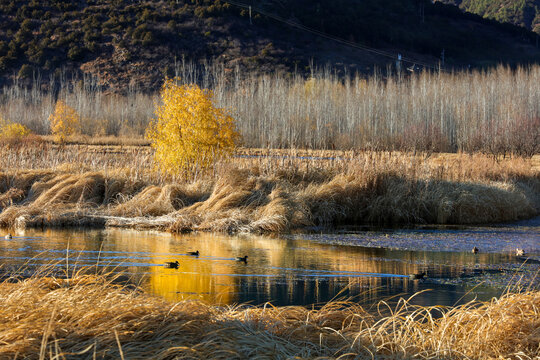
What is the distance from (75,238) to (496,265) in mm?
8456

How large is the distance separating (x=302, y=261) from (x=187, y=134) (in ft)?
30.9

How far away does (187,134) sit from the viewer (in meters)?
19.9

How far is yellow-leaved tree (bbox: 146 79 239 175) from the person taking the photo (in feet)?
64.4

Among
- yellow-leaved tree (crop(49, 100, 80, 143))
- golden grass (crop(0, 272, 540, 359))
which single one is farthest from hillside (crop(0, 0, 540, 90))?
golden grass (crop(0, 272, 540, 359))

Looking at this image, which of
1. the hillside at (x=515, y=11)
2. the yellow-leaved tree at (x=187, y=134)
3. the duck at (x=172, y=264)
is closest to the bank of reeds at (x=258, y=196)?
the yellow-leaved tree at (x=187, y=134)

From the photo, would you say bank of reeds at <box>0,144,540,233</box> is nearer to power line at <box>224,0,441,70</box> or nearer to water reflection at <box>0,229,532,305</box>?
water reflection at <box>0,229,532,305</box>

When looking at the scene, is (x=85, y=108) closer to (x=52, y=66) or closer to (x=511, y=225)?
(x=52, y=66)

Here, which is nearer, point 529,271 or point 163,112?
point 529,271

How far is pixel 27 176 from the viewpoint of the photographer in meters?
19.0

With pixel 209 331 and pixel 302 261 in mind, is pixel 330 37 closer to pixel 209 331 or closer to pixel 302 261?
pixel 302 261

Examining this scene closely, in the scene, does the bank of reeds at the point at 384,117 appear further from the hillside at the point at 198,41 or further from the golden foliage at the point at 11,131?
the hillside at the point at 198,41

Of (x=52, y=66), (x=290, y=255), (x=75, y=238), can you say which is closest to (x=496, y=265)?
(x=290, y=255)

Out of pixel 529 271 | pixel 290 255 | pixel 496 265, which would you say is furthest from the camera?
pixel 290 255

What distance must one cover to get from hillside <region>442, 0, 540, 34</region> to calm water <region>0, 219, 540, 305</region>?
90.8 m
